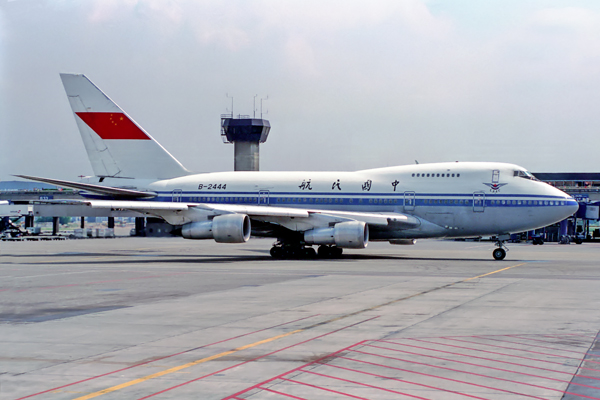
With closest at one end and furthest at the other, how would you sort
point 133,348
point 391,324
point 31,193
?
point 133,348
point 391,324
point 31,193

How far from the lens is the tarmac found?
8953 millimetres

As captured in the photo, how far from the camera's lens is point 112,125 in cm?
4531

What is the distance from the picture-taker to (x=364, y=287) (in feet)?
72.5

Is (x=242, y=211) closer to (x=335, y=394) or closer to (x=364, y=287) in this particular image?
(x=364, y=287)

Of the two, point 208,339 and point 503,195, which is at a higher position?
point 503,195

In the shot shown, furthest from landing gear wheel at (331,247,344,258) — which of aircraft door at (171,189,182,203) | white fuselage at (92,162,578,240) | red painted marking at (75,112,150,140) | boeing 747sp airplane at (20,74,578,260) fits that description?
red painted marking at (75,112,150,140)

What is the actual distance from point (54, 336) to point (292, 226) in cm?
2653

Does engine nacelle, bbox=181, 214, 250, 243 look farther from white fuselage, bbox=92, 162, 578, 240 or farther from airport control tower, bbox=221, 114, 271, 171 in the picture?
airport control tower, bbox=221, 114, 271, 171

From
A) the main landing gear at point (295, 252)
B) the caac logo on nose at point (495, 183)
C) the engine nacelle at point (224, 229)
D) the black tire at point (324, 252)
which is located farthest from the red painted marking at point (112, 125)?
the caac logo on nose at point (495, 183)

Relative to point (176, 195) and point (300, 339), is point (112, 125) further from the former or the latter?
point (300, 339)

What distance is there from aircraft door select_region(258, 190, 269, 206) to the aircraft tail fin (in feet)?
22.1

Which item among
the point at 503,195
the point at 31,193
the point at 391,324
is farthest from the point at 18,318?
the point at 31,193

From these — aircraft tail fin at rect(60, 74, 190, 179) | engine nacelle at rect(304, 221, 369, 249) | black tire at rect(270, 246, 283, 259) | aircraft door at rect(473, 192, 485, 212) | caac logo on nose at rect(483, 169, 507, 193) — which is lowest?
black tire at rect(270, 246, 283, 259)

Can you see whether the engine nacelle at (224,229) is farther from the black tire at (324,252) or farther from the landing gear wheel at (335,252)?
the black tire at (324,252)
